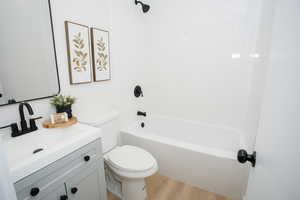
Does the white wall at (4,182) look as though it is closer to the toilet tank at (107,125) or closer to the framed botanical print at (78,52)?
the toilet tank at (107,125)

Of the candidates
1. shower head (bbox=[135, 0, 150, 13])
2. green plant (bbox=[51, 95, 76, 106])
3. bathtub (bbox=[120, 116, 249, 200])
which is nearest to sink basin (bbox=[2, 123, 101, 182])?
green plant (bbox=[51, 95, 76, 106])

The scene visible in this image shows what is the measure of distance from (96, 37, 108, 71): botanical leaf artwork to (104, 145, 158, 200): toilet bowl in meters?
0.94

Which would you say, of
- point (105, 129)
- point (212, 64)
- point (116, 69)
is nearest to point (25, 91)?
point (105, 129)

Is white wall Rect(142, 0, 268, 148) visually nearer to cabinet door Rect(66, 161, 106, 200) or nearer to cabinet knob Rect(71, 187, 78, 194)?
cabinet door Rect(66, 161, 106, 200)

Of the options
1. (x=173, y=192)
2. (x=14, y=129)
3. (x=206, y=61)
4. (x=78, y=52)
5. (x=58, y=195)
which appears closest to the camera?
(x=58, y=195)

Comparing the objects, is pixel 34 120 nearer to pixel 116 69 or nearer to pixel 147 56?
pixel 116 69

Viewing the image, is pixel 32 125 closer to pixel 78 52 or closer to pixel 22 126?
pixel 22 126

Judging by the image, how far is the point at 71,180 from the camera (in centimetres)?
94

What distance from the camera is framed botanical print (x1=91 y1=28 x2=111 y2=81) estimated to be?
154cm

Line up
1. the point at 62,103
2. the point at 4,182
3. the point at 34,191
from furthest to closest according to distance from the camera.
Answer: the point at 62,103 < the point at 34,191 < the point at 4,182

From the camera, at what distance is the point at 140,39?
2.29 meters

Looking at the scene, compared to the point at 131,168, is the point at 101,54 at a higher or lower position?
higher

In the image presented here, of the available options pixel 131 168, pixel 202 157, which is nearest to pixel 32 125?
pixel 131 168

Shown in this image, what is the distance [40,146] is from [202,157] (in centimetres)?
144
